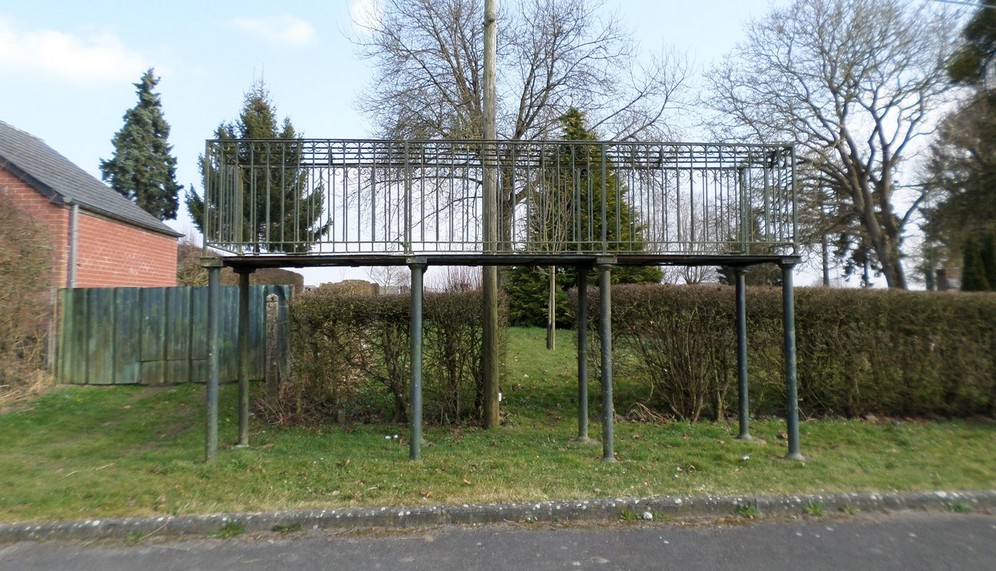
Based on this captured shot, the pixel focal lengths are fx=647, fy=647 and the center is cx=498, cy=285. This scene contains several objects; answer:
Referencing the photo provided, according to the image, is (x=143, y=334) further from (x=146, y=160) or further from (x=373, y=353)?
(x=146, y=160)

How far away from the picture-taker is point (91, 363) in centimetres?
1140

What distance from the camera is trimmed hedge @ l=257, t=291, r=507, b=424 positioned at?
839 centimetres

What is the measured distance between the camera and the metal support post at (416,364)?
6703 mm

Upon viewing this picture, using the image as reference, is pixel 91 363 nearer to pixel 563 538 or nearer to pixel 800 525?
pixel 563 538

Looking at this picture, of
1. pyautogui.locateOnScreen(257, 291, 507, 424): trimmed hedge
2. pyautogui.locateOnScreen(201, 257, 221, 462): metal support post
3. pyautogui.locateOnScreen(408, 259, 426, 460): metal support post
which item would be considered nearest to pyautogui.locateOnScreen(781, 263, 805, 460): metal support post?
pyautogui.locateOnScreen(257, 291, 507, 424): trimmed hedge

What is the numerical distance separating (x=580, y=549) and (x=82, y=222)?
39.2 ft

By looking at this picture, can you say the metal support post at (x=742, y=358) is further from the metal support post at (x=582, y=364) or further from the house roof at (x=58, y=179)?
the house roof at (x=58, y=179)

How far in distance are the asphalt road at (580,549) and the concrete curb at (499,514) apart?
0.34ft

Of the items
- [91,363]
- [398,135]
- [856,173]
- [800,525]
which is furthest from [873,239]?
[91,363]

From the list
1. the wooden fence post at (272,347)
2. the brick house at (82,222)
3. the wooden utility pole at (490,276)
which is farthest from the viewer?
the brick house at (82,222)

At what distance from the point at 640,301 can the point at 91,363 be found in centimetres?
953

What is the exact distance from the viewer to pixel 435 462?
21.6ft

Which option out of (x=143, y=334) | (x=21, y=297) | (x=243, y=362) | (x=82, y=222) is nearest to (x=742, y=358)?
(x=243, y=362)

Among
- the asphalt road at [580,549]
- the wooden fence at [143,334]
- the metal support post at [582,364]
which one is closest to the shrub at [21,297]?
the wooden fence at [143,334]
